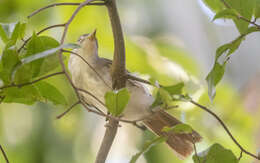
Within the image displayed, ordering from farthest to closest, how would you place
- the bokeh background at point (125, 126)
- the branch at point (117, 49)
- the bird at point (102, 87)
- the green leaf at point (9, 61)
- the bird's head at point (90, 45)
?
the bokeh background at point (125, 126) < the bird's head at point (90, 45) < the bird at point (102, 87) < the branch at point (117, 49) < the green leaf at point (9, 61)

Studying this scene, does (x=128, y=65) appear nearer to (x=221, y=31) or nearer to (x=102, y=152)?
(x=102, y=152)

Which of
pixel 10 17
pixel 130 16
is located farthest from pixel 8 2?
pixel 130 16

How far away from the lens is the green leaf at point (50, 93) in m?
0.69

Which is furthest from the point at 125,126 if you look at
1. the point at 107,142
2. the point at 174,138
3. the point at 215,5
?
the point at 215,5

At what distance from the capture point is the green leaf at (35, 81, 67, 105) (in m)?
0.69

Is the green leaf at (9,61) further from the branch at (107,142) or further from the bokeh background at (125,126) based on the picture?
the bokeh background at (125,126)

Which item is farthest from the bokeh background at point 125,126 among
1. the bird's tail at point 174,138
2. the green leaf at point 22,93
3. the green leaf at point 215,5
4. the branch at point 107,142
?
the green leaf at point 22,93

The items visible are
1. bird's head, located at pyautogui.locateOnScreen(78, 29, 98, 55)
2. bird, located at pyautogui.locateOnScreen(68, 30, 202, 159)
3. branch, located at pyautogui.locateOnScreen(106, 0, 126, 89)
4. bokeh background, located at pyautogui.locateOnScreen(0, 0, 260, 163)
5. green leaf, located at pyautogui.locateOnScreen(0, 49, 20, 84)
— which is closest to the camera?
green leaf, located at pyautogui.locateOnScreen(0, 49, 20, 84)

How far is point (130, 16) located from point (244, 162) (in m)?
0.78

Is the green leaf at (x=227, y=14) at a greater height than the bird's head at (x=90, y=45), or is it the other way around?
the green leaf at (x=227, y=14)

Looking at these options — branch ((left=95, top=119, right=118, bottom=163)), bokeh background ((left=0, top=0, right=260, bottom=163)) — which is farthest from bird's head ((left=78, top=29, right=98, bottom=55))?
branch ((left=95, top=119, right=118, bottom=163))

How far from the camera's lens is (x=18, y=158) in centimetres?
135

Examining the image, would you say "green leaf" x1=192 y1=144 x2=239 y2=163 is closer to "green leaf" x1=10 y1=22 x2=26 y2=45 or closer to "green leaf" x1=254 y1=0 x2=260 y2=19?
"green leaf" x1=254 y1=0 x2=260 y2=19

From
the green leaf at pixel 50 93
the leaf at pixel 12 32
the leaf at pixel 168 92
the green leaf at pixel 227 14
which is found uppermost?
the leaf at pixel 12 32
